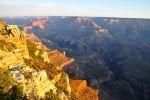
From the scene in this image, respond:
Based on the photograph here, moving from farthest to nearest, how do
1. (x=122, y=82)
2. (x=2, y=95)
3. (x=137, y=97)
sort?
1. (x=122, y=82)
2. (x=137, y=97)
3. (x=2, y=95)

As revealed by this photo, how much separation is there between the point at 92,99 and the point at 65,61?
74267 mm

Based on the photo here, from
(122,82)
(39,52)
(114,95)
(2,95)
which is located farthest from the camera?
(122,82)

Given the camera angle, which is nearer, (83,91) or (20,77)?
(20,77)

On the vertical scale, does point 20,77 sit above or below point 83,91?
above

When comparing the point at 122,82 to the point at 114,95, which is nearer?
the point at 114,95

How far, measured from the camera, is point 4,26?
70438mm

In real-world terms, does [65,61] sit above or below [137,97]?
above

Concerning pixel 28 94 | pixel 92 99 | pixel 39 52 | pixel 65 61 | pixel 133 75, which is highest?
pixel 28 94

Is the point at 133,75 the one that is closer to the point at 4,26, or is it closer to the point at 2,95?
the point at 4,26

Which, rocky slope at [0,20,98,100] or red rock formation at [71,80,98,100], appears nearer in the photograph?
rocky slope at [0,20,98,100]

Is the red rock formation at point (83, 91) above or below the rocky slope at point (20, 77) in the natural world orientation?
below

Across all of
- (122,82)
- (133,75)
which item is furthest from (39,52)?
(133,75)

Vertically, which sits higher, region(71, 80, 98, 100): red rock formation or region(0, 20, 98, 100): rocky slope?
region(0, 20, 98, 100): rocky slope

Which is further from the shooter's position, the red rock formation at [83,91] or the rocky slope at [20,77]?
the red rock formation at [83,91]
